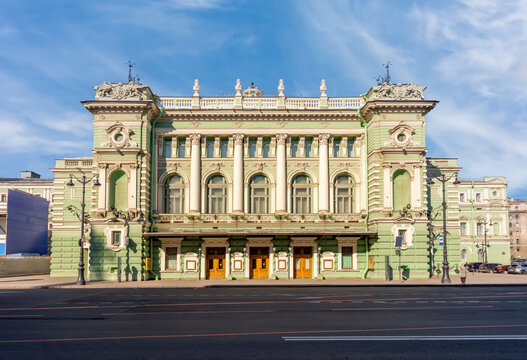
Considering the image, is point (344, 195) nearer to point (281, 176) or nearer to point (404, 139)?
point (281, 176)

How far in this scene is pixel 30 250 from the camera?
5922 cm

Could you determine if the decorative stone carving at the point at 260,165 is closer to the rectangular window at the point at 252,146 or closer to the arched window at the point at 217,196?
the rectangular window at the point at 252,146

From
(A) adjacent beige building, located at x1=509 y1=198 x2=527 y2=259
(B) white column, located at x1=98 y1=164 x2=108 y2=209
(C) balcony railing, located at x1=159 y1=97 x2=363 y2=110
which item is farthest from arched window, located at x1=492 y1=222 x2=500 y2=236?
(B) white column, located at x1=98 y1=164 x2=108 y2=209

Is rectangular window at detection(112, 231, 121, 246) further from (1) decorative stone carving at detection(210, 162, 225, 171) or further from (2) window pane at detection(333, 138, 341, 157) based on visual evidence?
(2) window pane at detection(333, 138, 341, 157)

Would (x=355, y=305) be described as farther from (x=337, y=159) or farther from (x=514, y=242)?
(x=514, y=242)

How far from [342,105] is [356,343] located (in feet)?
122

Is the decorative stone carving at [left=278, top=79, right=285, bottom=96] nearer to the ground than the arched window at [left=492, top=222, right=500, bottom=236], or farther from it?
farther from it

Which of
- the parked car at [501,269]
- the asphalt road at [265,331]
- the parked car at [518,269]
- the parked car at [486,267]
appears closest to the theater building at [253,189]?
the asphalt road at [265,331]

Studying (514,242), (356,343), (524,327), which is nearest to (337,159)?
(524,327)

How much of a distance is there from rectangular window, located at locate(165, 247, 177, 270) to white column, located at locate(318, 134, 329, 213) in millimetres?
13219

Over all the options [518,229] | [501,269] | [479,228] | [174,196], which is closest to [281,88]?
[174,196]

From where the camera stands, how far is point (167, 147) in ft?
156

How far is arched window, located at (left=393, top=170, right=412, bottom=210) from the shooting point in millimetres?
44312

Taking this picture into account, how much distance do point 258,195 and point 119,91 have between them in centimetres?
1508
